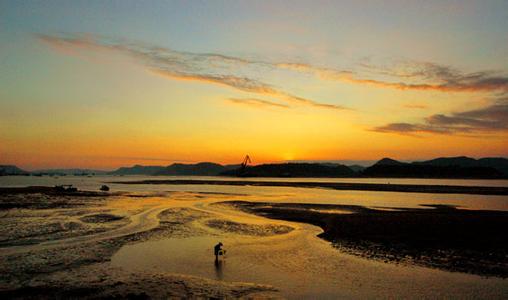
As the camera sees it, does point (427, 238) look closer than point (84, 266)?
No

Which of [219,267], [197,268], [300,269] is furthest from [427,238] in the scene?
[197,268]

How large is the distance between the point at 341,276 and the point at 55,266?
569 inches

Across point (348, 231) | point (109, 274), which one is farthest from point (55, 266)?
point (348, 231)

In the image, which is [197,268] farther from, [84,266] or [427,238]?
[427,238]

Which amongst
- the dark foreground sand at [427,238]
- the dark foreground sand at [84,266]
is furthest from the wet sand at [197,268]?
the dark foreground sand at [427,238]

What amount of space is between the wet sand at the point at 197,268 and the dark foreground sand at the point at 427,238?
1.36 m

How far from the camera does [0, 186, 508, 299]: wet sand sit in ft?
50.7

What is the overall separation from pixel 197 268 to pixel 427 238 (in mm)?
17663

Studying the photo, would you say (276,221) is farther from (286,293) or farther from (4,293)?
(4,293)

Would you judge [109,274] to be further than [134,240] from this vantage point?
No

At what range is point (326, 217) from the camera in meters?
39.4

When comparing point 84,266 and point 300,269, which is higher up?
point 84,266

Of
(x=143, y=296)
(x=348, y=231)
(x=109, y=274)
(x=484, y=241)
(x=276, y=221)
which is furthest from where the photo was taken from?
(x=276, y=221)

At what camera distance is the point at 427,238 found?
2738cm
